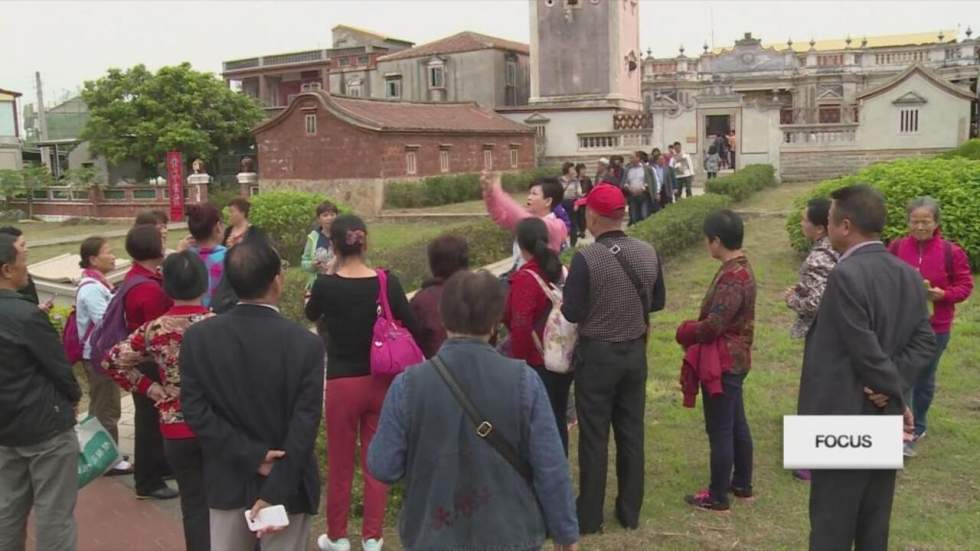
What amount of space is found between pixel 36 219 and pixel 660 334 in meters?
31.2

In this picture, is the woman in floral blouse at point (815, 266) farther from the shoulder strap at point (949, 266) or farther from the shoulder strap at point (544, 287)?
the shoulder strap at point (544, 287)

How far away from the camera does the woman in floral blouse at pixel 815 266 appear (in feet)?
16.5

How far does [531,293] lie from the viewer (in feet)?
15.8

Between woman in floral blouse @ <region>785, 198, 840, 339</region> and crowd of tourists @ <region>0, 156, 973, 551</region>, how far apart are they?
0.06 ft

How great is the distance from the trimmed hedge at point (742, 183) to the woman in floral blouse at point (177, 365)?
16023 millimetres

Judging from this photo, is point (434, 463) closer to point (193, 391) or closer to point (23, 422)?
point (193, 391)

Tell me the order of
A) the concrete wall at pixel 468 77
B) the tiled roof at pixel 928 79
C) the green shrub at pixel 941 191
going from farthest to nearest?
the concrete wall at pixel 468 77, the tiled roof at pixel 928 79, the green shrub at pixel 941 191

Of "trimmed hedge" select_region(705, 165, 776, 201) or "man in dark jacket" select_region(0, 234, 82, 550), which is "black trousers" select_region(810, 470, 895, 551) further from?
"trimmed hedge" select_region(705, 165, 776, 201)

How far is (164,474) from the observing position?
562 centimetres

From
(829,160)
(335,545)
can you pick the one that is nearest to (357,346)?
(335,545)

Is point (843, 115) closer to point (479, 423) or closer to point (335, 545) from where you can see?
point (335, 545)

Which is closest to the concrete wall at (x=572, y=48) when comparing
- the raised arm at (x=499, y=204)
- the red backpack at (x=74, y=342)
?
the raised arm at (x=499, y=204)

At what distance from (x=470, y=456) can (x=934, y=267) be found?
13.7 feet

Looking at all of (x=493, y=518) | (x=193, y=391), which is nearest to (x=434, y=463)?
(x=493, y=518)
